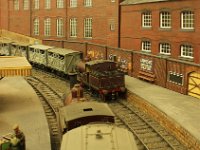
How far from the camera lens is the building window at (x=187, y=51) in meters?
28.8

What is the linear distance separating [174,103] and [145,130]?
387cm

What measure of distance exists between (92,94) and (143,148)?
11305 millimetres

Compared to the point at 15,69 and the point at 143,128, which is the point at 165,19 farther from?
the point at 15,69

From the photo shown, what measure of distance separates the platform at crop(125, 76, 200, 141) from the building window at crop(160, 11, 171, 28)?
19.4ft

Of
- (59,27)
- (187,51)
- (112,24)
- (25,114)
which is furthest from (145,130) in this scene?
(59,27)

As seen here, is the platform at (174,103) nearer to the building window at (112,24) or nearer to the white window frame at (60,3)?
the building window at (112,24)

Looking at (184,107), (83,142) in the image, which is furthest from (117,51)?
(83,142)

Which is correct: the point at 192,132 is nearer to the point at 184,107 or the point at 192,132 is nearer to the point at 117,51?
the point at 184,107

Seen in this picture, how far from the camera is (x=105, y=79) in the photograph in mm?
24703

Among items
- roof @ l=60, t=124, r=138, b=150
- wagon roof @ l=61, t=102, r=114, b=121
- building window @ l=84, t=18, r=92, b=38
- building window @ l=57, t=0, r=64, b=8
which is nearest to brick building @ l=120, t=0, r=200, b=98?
building window @ l=84, t=18, r=92, b=38

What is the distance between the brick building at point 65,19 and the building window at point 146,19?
4.31 m

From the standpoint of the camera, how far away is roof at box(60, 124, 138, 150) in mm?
9234

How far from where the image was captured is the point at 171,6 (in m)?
30.5

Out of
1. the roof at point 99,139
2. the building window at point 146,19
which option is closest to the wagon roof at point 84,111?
the roof at point 99,139
